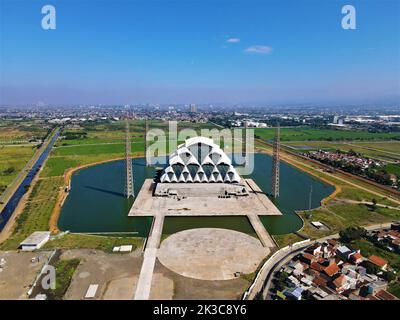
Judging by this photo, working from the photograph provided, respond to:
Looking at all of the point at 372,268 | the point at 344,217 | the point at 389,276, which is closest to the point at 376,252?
the point at 372,268

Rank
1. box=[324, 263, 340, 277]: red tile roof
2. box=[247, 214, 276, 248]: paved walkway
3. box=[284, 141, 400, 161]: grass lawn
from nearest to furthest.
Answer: box=[324, 263, 340, 277]: red tile roof → box=[247, 214, 276, 248]: paved walkway → box=[284, 141, 400, 161]: grass lawn

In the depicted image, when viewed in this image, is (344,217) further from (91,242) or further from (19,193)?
(19,193)

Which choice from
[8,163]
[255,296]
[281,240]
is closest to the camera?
[255,296]

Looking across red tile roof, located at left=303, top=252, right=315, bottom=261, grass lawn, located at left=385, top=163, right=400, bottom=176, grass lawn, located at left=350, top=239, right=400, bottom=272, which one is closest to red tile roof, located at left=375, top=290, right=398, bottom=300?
grass lawn, located at left=350, top=239, right=400, bottom=272

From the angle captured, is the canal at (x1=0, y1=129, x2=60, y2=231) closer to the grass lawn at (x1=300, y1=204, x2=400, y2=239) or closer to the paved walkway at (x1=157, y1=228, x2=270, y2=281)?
the paved walkway at (x1=157, y1=228, x2=270, y2=281)
